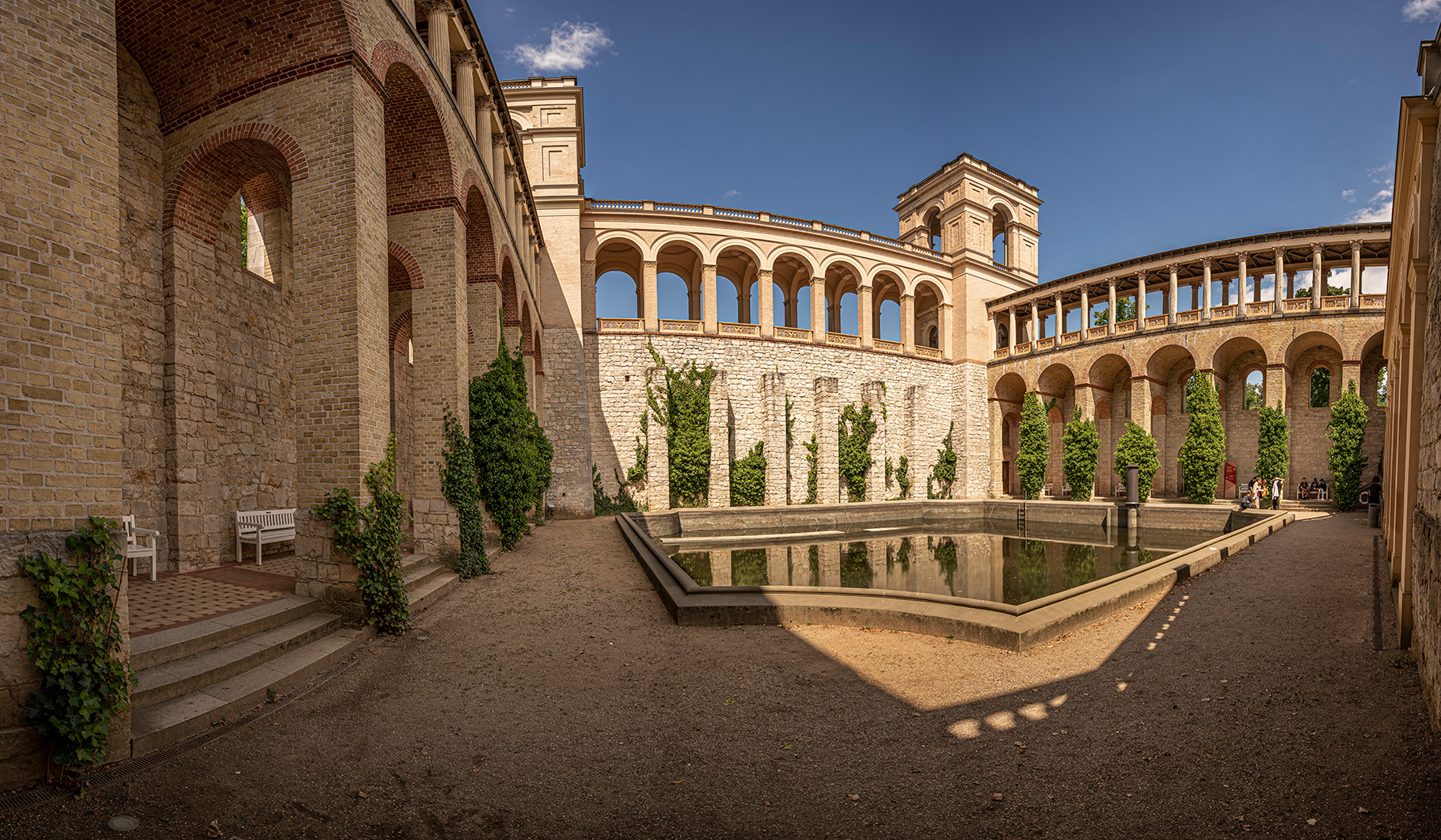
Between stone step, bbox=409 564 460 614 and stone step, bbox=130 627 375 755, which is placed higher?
stone step, bbox=130 627 375 755

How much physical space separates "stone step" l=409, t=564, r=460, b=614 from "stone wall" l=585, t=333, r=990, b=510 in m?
13.7

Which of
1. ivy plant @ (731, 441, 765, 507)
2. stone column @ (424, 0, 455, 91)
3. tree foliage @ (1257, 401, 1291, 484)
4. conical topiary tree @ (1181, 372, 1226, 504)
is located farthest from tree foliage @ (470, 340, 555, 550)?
tree foliage @ (1257, 401, 1291, 484)

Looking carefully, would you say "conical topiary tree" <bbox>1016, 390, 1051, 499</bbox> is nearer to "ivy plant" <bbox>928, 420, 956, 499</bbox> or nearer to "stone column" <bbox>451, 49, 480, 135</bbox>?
"ivy plant" <bbox>928, 420, 956, 499</bbox>

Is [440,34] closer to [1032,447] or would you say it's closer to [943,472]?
[943,472]

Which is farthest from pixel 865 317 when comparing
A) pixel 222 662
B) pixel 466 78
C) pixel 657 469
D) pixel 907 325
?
pixel 222 662

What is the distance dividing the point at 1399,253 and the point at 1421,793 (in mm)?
10184

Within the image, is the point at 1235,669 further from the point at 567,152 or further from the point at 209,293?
the point at 567,152

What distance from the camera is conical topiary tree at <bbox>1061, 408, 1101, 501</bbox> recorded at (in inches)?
1006

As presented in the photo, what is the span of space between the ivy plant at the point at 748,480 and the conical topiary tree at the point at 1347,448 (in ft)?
66.1

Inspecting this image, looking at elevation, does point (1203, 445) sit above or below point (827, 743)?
above

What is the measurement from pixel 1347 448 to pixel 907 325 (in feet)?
53.9

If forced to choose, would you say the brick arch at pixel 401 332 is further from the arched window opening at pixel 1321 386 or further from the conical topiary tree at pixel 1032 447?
the arched window opening at pixel 1321 386

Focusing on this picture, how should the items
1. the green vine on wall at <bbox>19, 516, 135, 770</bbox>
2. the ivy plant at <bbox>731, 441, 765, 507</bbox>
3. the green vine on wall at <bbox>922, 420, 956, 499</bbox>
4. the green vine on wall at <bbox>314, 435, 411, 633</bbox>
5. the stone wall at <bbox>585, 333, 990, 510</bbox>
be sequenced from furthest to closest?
1. the green vine on wall at <bbox>922, 420, 956, 499</bbox>
2. the ivy plant at <bbox>731, 441, 765, 507</bbox>
3. the stone wall at <bbox>585, 333, 990, 510</bbox>
4. the green vine on wall at <bbox>314, 435, 411, 633</bbox>
5. the green vine on wall at <bbox>19, 516, 135, 770</bbox>

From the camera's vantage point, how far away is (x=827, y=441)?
24531 mm
